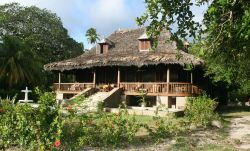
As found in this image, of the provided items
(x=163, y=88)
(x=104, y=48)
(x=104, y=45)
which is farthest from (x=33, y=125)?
(x=104, y=45)

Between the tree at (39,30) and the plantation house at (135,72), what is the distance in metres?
15.0

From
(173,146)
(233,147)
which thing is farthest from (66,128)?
(233,147)

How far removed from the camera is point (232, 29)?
8.27 m

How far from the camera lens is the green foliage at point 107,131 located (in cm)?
1018

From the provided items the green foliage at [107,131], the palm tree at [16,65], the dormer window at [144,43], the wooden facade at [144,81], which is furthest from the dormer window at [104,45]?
the green foliage at [107,131]

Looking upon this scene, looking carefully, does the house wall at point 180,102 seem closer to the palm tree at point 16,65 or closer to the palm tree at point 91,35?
the palm tree at point 16,65

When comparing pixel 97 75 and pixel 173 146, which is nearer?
pixel 173 146

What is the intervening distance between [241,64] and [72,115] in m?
9.72

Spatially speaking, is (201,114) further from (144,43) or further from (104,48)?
(104,48)

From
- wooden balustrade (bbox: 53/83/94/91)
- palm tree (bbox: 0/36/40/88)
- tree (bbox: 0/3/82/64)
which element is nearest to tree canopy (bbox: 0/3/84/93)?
tree (bbox: 0/3/82/64)

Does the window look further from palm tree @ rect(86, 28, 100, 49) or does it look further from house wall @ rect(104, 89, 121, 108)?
palm tree @ rect(86, 28, 100, 49)

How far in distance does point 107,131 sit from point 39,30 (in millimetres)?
39054

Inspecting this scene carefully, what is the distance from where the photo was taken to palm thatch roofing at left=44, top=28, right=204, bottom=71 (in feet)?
82.4

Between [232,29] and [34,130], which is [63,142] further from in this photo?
[232,29]
